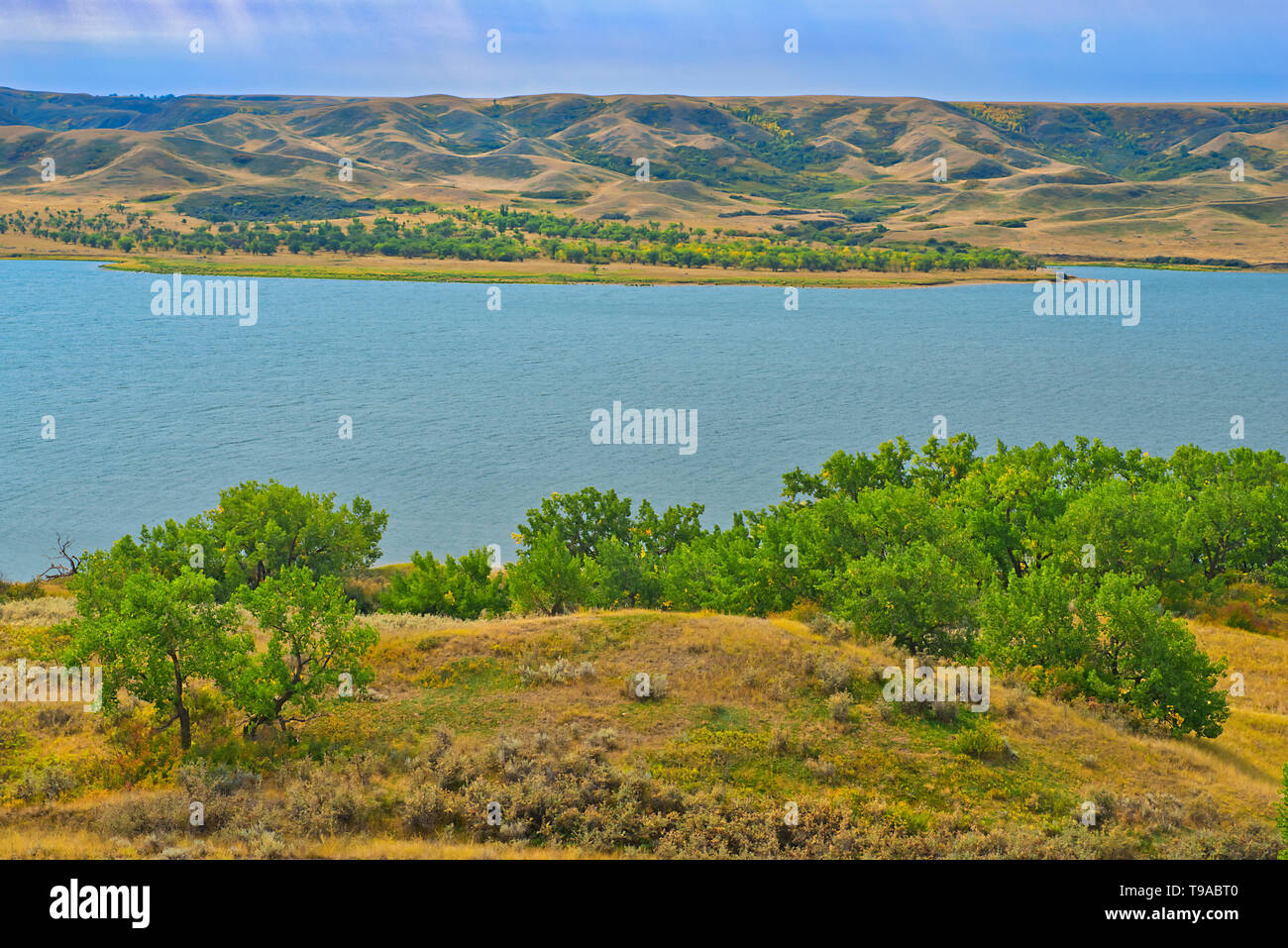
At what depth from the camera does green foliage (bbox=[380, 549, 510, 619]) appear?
42.0 metres

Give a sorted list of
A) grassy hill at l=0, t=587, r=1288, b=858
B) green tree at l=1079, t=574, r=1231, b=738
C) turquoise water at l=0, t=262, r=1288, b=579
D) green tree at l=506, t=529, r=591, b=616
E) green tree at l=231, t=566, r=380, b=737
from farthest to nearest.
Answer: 1. turquoise water at l=0, t=262, r=1288, b=579
2. green tree at l=506, t=529, r=591, b=616
3. green tree at l=1079, t=574, r=1231, b=738
4. green tree at l=231, t=566, r=380, b=737
5. grassy hill at l=0, t=587, r=1288, b=858

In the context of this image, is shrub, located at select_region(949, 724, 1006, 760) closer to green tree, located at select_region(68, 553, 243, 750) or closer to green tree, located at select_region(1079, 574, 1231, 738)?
green tree, located at select_region(1079, 574, 1231, 738)

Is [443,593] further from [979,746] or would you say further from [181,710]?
[979,746]

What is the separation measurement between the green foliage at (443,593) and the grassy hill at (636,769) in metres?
11.6

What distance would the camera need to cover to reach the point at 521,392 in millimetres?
105500

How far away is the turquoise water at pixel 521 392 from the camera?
72562 millimetres

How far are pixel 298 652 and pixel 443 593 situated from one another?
18505mm

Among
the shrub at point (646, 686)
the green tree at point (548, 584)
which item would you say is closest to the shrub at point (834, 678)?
the shrub at point (646, 686)

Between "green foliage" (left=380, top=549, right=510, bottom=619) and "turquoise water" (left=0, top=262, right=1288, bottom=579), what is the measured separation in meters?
16.4

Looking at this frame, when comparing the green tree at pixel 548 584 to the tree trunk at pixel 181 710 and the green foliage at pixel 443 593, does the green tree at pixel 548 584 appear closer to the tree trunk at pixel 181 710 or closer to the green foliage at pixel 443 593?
the green foliage at pixel 443 593

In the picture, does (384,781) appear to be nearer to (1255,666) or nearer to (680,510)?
(680,510)

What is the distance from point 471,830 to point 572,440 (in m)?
67.2

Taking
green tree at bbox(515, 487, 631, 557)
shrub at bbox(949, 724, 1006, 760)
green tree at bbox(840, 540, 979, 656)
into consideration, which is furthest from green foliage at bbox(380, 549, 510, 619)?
shrub at bbox(949, 724, 1006, 760)

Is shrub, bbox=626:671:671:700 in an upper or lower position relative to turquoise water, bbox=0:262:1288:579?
lower
